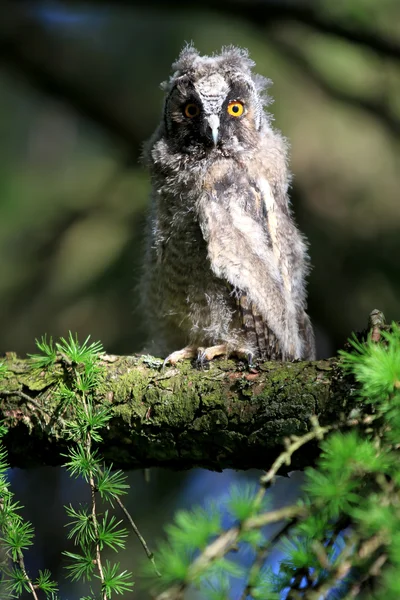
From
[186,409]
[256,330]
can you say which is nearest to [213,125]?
[256,330]

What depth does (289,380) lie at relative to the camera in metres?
2.28

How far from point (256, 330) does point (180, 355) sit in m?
0.36

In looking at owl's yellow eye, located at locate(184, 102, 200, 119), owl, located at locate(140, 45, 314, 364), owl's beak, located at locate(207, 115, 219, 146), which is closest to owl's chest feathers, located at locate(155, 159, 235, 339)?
owl, located at locate(140, 45, 314, 364)

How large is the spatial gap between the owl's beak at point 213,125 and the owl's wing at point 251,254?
0.68 ft

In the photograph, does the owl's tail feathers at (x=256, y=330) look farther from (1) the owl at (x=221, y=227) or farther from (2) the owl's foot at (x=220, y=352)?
(2) the owl's foot at (x=220, y=352)

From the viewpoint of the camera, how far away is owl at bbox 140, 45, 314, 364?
296 centimetres

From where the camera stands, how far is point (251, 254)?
3.00 m

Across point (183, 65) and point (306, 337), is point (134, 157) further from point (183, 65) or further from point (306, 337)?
point (306, 337)

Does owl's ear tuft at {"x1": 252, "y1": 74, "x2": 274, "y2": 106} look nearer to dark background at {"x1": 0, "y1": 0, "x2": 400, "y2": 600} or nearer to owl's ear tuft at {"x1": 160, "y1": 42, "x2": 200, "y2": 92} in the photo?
owl's ear tuft at {"x1": 160, "y1": 42, "x2": 200, "y2": 92}

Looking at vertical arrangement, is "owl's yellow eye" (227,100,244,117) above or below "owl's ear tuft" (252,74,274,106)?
below

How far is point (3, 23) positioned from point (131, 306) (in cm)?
275

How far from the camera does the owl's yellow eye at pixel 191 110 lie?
325 centimetres

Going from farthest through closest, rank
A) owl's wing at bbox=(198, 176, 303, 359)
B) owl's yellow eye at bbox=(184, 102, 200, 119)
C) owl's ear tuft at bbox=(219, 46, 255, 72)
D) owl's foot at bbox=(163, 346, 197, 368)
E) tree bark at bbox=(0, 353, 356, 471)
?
owl's ear tuft at bbox=(219, 46, 255, 72)
owl's yellow eye at bbox=(184, 102, 200, 119)
owl's wing at bbox=(198, 176, 303, 359)
owl's foot at bbox=(163, 346, 197, 368)
tree bark at bbox=(0, 353, 356, 471)

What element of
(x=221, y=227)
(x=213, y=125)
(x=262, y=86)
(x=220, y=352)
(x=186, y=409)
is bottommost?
(x=186, y=409)
